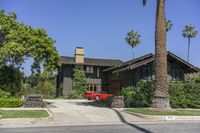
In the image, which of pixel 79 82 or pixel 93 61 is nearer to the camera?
pixel 79 82

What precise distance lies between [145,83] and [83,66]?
27.3m

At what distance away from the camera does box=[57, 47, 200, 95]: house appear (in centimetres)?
4125

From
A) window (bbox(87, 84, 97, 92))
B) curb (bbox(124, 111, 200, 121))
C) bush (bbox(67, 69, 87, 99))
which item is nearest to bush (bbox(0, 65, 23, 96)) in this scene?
curb (bbox(124, 111, 200, 121))

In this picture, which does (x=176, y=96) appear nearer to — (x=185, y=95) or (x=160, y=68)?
(x=185, y=95)

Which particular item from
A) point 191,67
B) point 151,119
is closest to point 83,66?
point 191,67

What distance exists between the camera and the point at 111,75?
2046 inches

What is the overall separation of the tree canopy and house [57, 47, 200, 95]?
12401mm

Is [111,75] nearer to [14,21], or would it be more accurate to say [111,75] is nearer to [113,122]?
[14,21]

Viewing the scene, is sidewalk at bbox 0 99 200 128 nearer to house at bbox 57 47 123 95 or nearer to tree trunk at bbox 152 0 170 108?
tree trunk at bbox 152 0 170 108

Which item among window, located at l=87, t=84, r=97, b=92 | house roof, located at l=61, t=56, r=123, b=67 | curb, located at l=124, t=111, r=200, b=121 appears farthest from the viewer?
house roof, located at l=61, t=56, r=123, b=67

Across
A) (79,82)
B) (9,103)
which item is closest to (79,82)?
(79,82)

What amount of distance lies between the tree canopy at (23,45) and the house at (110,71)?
12.4 meters

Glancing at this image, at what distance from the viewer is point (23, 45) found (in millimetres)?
29328

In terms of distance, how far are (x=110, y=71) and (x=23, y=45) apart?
81.5ft
